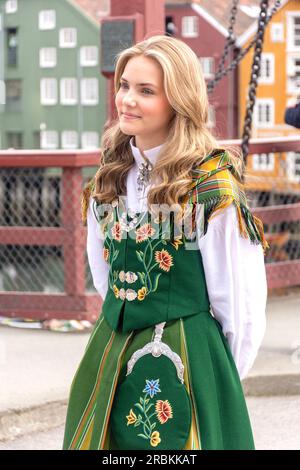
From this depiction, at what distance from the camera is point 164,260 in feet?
11.2

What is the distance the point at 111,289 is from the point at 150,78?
0.64m

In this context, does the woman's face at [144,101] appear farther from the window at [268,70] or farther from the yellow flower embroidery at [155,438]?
the window at [268,70]

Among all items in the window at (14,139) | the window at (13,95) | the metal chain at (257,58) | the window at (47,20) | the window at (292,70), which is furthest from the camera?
the window at (47,20)

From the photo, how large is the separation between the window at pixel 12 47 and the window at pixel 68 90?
318 centimetres

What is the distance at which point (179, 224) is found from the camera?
11.2 feet

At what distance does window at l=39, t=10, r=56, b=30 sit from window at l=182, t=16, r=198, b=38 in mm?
13329

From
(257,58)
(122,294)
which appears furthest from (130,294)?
(257,58)

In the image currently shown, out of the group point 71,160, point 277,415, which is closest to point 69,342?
point 71,160

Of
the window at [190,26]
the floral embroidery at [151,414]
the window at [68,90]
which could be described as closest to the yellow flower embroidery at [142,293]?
the floral embroidery at [151,414]

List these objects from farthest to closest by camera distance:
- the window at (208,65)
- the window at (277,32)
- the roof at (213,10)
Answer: the window at (277,32), the window at (208,65), the roof at (213,10)

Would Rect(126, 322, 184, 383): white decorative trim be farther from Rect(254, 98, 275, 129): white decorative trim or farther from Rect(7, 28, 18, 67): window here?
Rect(7, 28, 18, 67): window

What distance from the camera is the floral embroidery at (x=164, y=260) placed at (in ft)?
11.2

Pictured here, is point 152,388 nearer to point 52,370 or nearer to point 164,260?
point 164,260

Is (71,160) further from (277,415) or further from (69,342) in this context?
(277,415)
